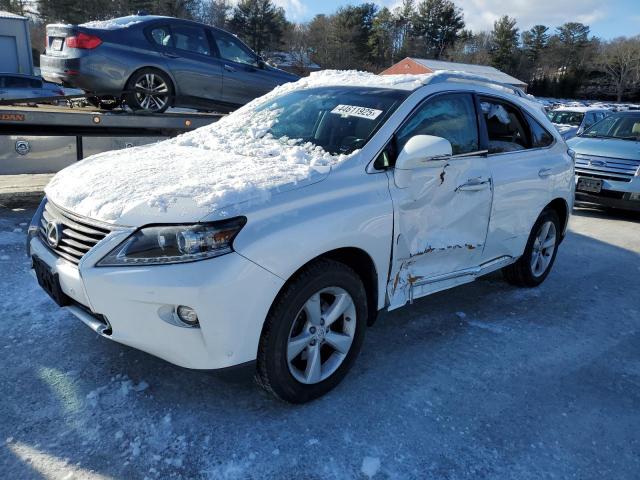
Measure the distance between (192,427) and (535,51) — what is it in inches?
3452

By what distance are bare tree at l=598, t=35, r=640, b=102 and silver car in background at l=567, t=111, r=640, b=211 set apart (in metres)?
62.1

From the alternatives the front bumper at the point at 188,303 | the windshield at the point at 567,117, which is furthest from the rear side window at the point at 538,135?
the windshield at the point at 567,117

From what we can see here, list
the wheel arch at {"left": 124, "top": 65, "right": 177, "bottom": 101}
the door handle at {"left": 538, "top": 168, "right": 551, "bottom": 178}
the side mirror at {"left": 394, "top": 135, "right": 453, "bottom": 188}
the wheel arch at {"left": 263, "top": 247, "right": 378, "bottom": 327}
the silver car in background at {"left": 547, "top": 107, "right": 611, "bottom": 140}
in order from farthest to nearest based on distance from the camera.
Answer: the silver car in background at {"left": 547, "top": 107, "right": 611, "bottom": 140} → the wheel arch at {"left": 124, "top": 65, "right": 177, "bottom": 101} → the door handle at {"left": 538, "top": 168, "right": 551, "bottom": 178} → the side mirror at {"left": 394, "top": 135, "right": 453, "bottom": 188} → the wheel arch at {"left": 263, "top": 247, "right": 378, "bottom": 327}

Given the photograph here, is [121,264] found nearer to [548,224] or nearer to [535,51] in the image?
[548,224]

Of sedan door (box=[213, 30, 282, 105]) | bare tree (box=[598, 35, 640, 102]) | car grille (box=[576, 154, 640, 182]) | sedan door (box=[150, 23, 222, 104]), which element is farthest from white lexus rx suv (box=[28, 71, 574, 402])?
bare tree (box=[598, 35, 640, 102])

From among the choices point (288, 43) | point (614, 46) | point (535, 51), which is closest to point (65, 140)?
point (288, 43)

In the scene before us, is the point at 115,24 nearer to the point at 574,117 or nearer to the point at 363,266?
the point at 363,266

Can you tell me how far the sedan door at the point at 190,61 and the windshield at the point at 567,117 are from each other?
1107 centimetres

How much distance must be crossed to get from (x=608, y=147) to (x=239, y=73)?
602 centimetres

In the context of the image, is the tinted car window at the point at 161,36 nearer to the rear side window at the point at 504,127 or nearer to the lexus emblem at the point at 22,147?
the lexus emblem at the point at 22,147

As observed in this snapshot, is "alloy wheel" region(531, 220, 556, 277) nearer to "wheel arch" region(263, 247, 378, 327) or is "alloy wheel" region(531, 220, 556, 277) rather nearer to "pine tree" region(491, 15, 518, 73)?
"wheel arch" region(263, 247, 378, 327)

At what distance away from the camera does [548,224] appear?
4953 mm

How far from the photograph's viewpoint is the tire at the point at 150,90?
7.09m

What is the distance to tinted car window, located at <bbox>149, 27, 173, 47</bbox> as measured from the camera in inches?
282
